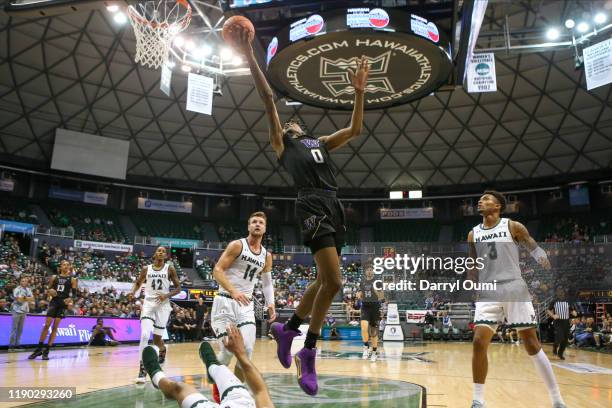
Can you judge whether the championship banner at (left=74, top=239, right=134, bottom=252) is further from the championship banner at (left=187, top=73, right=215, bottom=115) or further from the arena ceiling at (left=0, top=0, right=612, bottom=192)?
the championship banner at (left=187, top=73, right=215, bottom=115)

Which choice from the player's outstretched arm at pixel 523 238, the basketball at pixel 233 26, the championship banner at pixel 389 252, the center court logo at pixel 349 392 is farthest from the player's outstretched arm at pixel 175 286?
the championship banner at pixel 389 252

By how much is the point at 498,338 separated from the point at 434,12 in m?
18.3

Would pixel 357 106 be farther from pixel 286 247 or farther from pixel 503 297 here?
pixel 286 247

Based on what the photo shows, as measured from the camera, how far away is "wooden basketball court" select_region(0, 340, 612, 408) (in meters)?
5.90

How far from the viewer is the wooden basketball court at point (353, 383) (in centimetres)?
590

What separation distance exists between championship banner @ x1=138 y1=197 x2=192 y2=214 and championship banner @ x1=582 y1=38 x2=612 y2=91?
99.9 ft

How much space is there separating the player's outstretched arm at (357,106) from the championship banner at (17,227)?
30.7 m

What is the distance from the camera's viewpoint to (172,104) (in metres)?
33.0

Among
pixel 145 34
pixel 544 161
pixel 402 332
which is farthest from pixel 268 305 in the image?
pixel 544 161

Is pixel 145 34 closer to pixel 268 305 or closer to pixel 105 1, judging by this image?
pixel 105 1

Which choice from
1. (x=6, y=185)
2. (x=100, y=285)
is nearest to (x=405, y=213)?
(x=100, y=285)

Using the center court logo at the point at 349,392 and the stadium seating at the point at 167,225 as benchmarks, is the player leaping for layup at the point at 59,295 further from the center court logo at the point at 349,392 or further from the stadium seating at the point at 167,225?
the stadium seating at the point at 167,225

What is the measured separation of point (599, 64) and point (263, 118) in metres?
22.1

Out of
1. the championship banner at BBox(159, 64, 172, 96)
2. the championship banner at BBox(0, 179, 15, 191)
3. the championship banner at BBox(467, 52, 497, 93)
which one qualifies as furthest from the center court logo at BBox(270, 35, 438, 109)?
the championship banner at BBox(0, 179, 15, 191)
